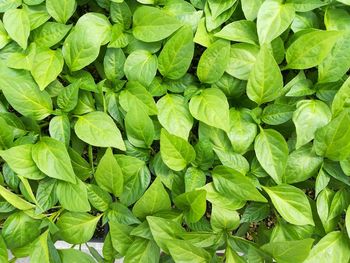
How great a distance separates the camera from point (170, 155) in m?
0.79

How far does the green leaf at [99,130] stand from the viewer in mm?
774

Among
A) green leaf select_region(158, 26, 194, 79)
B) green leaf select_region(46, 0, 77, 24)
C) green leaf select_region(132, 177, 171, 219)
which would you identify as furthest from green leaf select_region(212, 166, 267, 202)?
green leaf select_region(46, 0, 77, 24)

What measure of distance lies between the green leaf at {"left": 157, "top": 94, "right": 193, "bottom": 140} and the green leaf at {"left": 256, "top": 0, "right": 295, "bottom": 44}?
0.64 ft

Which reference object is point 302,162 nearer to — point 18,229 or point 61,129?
point 61,129

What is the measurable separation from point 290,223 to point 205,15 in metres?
0.44

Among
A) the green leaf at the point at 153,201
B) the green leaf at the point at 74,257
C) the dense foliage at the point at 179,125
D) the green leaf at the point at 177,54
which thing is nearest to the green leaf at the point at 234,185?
the dense foliage at the point at 179,125

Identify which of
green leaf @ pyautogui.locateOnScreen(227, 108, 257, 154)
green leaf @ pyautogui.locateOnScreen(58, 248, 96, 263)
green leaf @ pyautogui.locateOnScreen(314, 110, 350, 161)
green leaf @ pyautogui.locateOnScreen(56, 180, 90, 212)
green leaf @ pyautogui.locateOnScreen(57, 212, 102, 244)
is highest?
green leaf @ pyautogui.locateOnScreen(314, 110, 350, 161)

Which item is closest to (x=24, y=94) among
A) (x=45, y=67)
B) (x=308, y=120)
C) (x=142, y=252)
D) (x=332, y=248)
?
(x=45, y=67)

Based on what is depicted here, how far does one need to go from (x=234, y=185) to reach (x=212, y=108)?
0.50 feet

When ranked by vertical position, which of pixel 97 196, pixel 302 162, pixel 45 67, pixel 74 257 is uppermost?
pixel 45 67

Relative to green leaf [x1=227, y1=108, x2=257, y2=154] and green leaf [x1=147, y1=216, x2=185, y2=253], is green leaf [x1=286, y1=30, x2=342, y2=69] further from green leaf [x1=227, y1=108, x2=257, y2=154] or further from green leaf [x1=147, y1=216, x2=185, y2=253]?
green leaf [x1=147, y1=216, x2=185, y2=253]

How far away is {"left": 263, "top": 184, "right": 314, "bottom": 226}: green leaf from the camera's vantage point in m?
0.78

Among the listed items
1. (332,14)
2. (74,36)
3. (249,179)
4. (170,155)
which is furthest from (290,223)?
(74,36)

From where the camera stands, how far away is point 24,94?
79 centimetres
